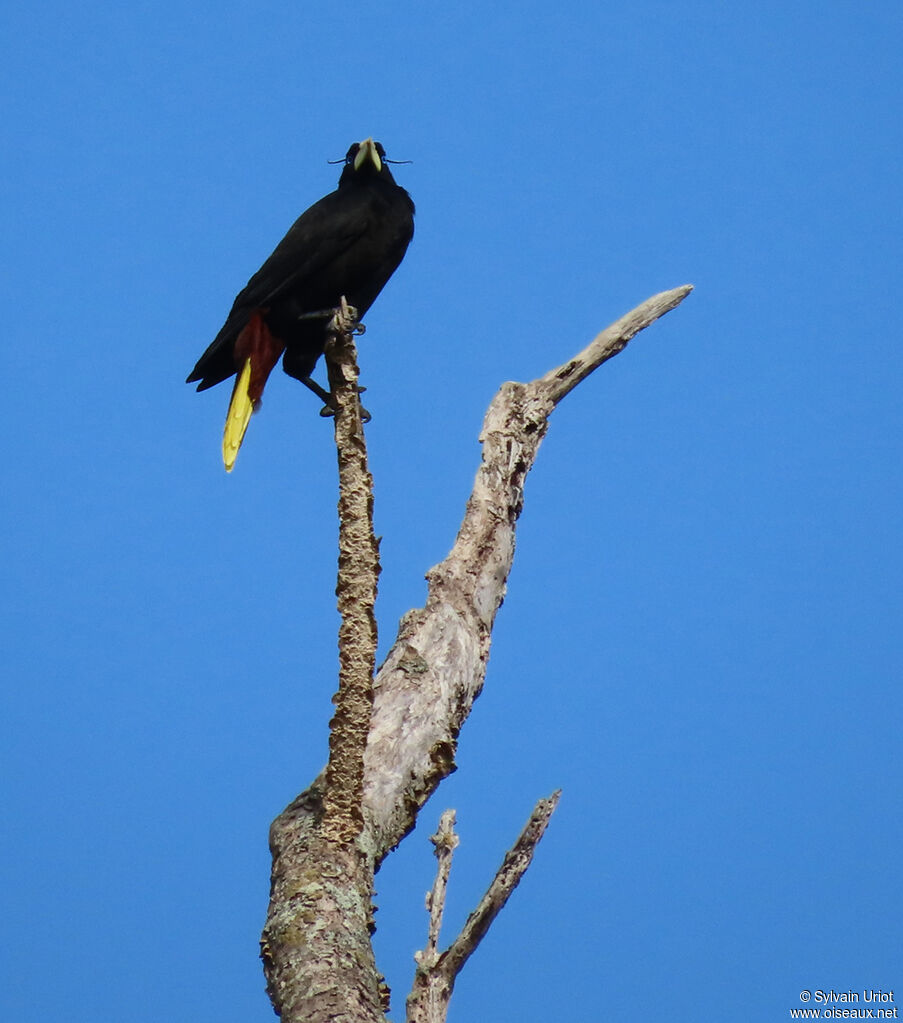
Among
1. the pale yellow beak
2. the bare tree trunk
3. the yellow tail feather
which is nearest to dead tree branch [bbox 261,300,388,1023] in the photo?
the bare tree trunk

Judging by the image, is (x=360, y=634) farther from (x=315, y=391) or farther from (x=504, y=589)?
(x=315, y=391)

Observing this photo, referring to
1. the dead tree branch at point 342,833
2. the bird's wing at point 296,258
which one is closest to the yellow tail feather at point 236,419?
the bird's wing at point 296,258

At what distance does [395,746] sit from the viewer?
3475mm

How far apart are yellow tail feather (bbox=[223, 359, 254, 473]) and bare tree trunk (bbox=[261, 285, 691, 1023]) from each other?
962mm

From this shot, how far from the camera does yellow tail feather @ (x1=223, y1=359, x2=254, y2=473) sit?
15.0 feet

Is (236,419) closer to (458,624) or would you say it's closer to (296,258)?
(296,258)

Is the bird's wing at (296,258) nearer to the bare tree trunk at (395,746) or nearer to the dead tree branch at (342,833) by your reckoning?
the bare tree trunk at (395,746)

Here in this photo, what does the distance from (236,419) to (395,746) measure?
1.61 meters

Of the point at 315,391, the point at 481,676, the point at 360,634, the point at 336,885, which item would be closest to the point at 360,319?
the point at 315,391

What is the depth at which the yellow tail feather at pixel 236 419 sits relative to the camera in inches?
180

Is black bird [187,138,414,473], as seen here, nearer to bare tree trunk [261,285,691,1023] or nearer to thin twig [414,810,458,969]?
bare tree trunk [261,285,691,1023]

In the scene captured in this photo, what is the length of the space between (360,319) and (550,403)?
1.06 metres

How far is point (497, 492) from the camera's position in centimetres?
408

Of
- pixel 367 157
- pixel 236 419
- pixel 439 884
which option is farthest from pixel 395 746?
pixel 367 157
